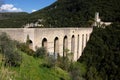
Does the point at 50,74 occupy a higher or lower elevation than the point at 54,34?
lower

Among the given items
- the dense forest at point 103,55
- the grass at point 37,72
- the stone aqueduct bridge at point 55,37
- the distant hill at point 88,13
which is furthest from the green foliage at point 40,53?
the distant hill at point 88,13

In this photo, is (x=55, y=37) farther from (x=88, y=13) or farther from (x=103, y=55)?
(x=88, y=13)

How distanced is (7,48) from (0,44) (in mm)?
413

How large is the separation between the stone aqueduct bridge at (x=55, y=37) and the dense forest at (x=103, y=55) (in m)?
1.21

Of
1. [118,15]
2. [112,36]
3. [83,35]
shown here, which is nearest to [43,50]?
[83,35]

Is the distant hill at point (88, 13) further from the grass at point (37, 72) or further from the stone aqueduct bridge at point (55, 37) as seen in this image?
the grass at point (37, 72)

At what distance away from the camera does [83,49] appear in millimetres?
35125

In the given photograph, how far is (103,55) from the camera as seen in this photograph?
3331 cm

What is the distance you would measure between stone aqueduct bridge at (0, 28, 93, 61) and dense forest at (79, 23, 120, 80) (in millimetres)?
1208

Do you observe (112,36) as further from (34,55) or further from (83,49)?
(34,55)

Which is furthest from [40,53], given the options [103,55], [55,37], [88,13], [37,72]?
[88,13]

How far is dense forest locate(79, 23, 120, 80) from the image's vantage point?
2812 centimetres

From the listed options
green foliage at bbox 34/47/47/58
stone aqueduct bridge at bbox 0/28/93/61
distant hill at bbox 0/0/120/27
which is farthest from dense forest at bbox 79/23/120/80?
distant hill at bbox 0/0/120/27

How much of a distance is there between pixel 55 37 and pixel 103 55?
36.3 ft
